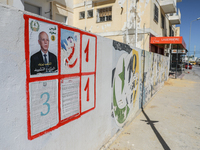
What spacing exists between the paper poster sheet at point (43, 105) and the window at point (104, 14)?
12361 millimetres

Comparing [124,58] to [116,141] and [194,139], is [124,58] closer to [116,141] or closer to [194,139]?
[116,141]

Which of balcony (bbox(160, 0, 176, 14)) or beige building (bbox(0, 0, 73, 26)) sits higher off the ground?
balcony (bbox(160, 0, 176, 14))

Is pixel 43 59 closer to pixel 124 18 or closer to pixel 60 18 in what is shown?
pixel 124 18

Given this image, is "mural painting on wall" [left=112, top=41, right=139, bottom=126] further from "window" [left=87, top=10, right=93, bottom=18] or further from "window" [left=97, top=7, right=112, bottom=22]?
"window" [left=87, top=10, right=93, bottom=18]

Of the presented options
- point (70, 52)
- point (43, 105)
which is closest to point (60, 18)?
point (70, 52)

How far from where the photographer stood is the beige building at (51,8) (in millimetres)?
9389

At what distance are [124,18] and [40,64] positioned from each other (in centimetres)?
1192

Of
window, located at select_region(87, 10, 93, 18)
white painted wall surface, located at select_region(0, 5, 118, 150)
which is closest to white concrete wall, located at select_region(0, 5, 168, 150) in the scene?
white painted wall surface, located at select_region(0, 5, 118, 150)

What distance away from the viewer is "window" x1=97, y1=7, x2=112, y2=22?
513 inches

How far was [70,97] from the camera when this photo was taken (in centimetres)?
199

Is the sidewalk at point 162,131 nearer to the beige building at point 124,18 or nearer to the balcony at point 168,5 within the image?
the beige building at point 124,18

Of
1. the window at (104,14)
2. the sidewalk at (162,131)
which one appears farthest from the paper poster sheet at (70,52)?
the window at (104,14)

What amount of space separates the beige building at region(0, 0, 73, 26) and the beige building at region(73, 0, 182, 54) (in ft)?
3.16

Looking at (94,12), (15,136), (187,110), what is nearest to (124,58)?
(15,136)
